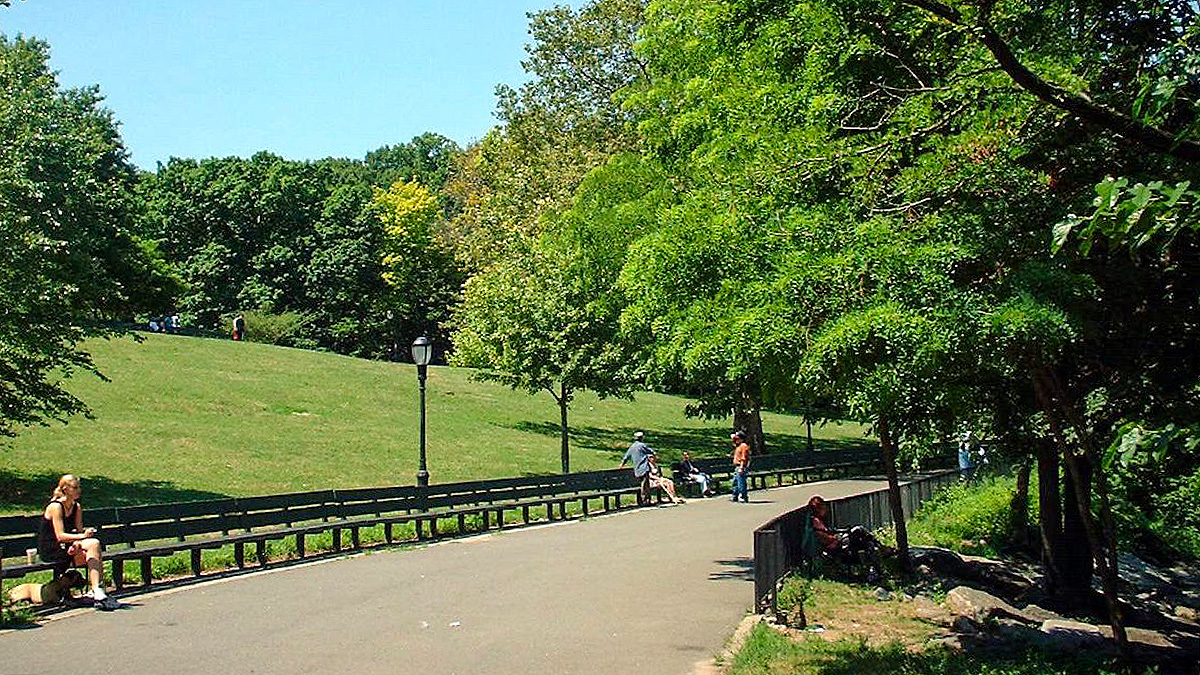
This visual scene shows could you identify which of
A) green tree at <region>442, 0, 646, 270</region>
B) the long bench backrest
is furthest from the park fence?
green tree at <region>442, 0, 646, 270</region>

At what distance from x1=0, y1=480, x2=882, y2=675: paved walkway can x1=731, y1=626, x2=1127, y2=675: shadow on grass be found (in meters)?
0.50

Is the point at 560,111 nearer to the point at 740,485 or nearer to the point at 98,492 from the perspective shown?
the point at 740,485

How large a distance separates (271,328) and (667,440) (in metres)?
28.1

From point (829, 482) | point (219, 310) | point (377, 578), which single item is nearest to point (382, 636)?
point (377, 578)

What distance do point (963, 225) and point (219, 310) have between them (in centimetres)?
7000

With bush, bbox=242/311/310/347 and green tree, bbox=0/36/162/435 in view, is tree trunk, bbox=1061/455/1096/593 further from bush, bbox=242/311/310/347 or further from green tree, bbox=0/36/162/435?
bush, bbox=242/311/310/347

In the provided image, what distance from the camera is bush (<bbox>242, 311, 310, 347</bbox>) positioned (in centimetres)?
6638

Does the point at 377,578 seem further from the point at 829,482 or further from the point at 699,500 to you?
the point at 829,482

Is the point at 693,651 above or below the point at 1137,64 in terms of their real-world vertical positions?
Answer: below

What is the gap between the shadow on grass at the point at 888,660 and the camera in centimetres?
1029

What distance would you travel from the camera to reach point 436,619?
12.2m

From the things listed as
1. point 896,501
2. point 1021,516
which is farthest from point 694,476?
point 896,501

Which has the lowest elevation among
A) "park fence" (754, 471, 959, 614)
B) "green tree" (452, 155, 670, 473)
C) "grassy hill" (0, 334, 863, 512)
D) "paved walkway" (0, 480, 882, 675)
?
"paved walkway" (0, 480, 882, 675)

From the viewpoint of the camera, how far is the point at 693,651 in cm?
1084
